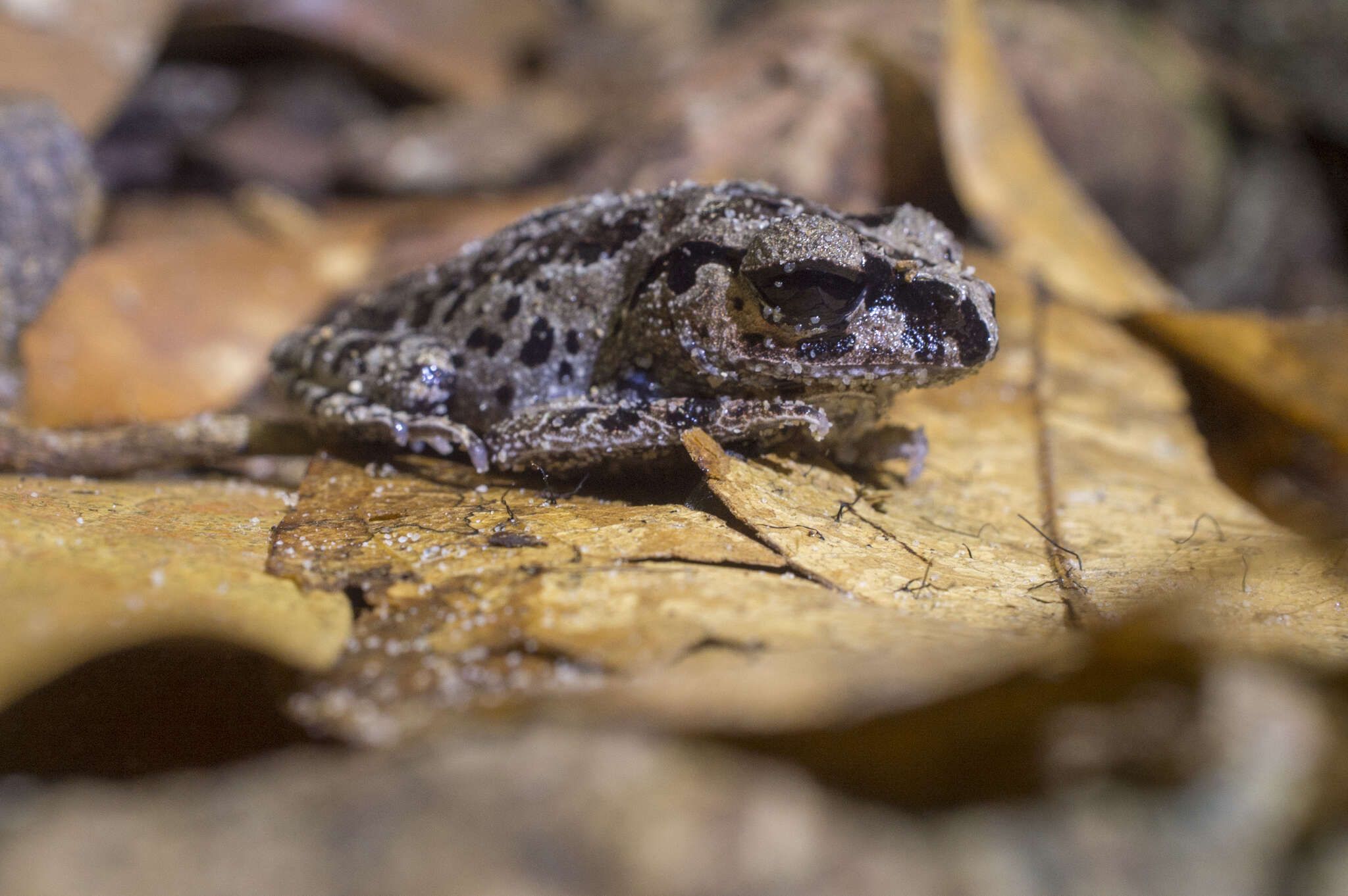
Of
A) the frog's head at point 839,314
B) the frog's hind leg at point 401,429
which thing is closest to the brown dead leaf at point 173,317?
the frog's hind leg at point 401,429

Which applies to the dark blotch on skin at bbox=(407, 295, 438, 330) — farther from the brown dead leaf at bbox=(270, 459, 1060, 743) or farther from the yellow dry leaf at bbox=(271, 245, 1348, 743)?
the brown dead leaf at bbox=(270, 459, 1060, 743)

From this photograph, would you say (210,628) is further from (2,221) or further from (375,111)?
(375,111)

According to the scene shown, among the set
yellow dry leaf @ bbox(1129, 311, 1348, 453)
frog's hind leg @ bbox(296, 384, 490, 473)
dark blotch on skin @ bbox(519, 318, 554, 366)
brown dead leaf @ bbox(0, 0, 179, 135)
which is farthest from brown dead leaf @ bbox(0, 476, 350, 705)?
yellow dry leaf @ bbox(1129, 311, 1348, 453)

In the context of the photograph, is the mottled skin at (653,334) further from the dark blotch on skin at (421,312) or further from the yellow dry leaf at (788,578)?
the yellow dry leaf at (788,578)

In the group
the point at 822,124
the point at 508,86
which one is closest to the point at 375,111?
the point at 508,86

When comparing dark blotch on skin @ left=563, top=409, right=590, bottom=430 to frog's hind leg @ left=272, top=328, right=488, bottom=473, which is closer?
dark blotch on skin @ left=563, top=409, right=590, bottom=430

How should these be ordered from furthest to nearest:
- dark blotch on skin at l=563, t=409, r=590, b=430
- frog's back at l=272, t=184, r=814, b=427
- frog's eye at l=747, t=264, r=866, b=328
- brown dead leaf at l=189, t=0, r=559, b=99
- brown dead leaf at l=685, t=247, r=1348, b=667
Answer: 1. brown dead leaf at l=189, t=0, r=559, b=99
2. frog's back at l=272, t=184, r=814, b=427
3. dark blotch on skin at l=563, t=409, r=590, b=430
4. frog's eye at l=747, t=264, r=866, b=328
5. brown dead leaf at l=685, t=247, r=1348, b=667

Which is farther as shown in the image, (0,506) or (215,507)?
(215,507)
